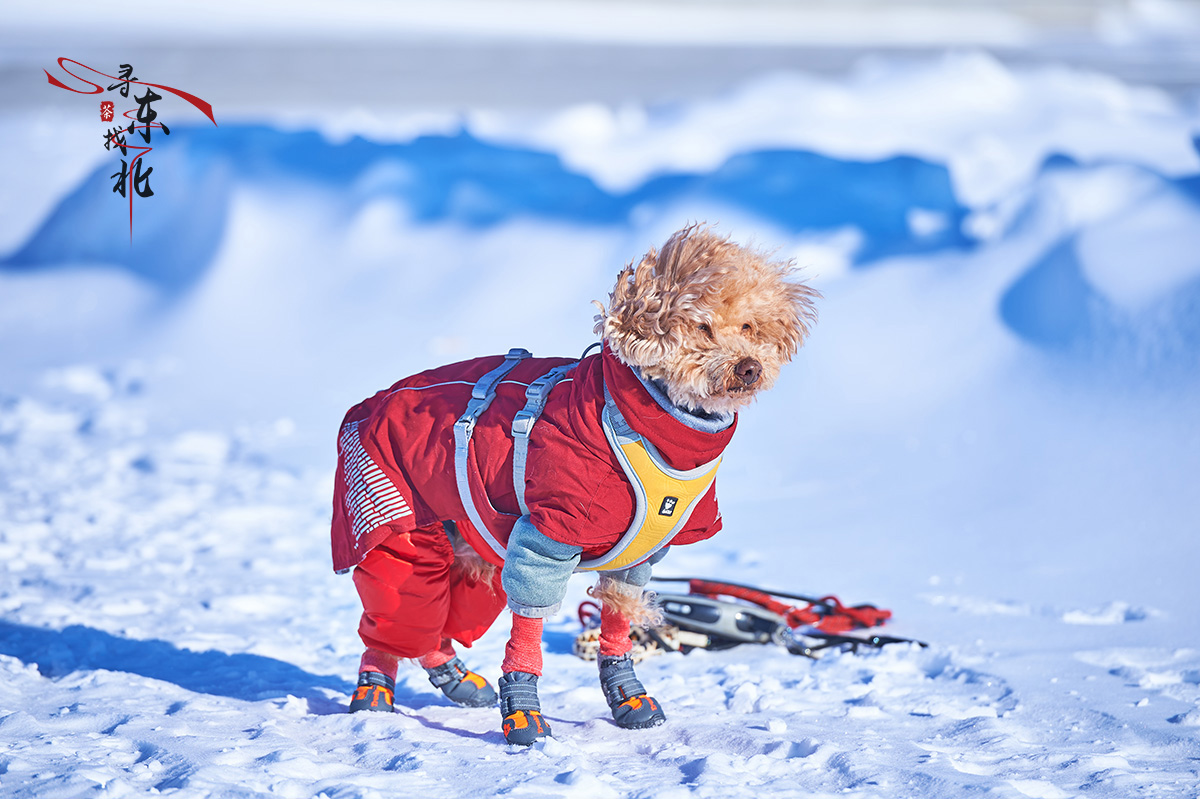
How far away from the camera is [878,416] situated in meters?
5.29

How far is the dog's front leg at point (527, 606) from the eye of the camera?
2.23 m

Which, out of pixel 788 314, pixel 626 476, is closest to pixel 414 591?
pixel 626 476

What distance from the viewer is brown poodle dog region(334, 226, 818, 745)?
7.01 feet

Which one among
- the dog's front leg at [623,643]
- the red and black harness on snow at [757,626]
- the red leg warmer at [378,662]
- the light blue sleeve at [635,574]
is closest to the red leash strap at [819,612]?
the red and black harness on snow at [757,626]

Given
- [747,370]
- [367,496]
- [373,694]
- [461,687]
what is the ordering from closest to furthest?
[747,370] → [367,496] → [373,694] → [461,687]

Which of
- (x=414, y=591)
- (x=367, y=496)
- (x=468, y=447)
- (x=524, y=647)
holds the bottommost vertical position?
(x=524, y=647)

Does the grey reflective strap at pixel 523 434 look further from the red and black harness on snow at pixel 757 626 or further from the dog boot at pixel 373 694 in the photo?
the red and black harness on snow at pixel 757 626

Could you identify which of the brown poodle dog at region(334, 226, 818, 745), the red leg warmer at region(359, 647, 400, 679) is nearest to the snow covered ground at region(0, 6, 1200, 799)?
the red leg warmer at region(359, 647, 400, 679)

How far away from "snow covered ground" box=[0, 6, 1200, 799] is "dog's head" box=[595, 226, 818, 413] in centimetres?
82

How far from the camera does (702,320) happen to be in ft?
6.87

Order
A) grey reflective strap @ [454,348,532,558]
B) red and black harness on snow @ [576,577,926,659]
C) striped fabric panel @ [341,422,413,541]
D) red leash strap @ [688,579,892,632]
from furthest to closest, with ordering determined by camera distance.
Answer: red leash strap @ [688,579,892,632] < red and black harness on snow @ [576,577,926,659] < striped fabric panel @ [341,422,413,541] < grey reflective strap @ [454,348,532,558]

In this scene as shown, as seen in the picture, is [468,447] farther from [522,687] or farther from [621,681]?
[621,681]

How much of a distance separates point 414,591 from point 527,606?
0.37 metres

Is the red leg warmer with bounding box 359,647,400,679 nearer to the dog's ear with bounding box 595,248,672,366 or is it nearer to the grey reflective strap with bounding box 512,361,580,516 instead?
the grey reflective strap with bounding box 512,361,580,516
